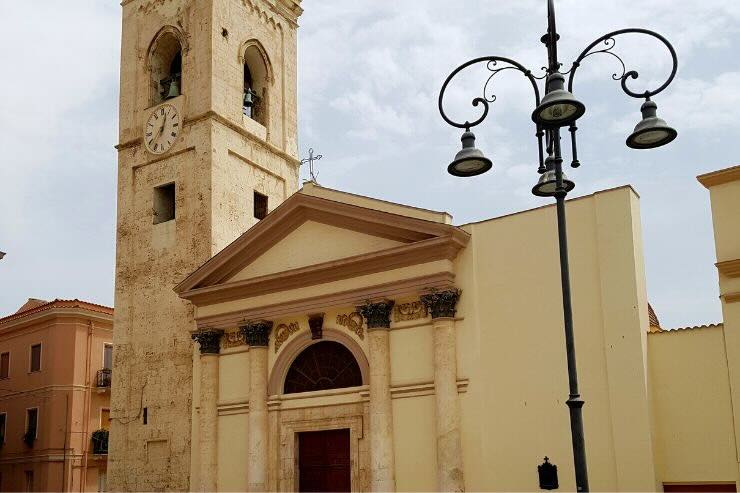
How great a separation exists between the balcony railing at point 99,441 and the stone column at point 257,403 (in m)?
12.8

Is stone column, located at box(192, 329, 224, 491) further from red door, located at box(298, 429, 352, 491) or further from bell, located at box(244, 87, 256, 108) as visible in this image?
bell, located at box(244, 87, 256, 108)

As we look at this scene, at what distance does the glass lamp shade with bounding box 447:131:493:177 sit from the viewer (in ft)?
33.7

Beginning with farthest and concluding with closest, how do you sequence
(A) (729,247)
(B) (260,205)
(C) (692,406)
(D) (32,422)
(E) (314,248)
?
1. (D) (32,422)
2. (B) (260,205)
3. (E) (314,248)
4. (C) (692,406)
5. (A) (729,247)

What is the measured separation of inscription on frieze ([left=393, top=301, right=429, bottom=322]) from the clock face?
25.8ft

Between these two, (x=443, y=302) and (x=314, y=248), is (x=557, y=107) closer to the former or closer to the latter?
(x=443, y=302)

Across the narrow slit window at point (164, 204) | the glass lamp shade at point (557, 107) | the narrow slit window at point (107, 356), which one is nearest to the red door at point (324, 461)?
the narrow slit window at point (164, 204)

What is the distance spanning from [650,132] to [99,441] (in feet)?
79.6

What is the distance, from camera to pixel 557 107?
923cm

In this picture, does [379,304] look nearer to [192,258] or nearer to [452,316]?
[452,316]

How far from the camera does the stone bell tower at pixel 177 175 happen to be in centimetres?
2033

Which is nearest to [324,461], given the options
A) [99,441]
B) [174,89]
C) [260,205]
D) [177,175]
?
[260,205]

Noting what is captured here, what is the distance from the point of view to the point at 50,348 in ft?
97.8

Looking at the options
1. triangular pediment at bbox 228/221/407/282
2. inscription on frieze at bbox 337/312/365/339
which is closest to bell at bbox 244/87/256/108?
triangular pediment at bbox 228/221/407/282

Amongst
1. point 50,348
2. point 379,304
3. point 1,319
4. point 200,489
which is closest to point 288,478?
point 200,489
